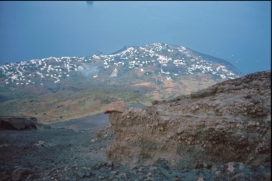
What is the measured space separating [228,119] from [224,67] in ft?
191

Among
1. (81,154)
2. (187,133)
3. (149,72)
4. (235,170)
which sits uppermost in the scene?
(149,72)

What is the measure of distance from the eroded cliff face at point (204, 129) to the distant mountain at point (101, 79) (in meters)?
25.8

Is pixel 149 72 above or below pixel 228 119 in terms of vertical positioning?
above

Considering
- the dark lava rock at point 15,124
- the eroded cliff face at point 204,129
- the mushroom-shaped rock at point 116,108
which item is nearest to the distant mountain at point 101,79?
the dark lava rock at point 15,124

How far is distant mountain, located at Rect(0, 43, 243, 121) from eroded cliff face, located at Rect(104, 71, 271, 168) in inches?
1016

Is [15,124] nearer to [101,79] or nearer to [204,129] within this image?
[204,129]

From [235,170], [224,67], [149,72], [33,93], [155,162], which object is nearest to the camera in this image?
[235,170]

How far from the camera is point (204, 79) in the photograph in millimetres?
54688

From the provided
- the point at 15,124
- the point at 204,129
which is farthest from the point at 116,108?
the point at 15,124

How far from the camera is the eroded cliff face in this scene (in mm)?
5625

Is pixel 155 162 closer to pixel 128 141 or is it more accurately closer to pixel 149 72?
pixel 128 141

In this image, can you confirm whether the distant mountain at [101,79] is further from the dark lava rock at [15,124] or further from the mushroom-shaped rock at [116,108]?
the mushroom-shaped rock at [116,108]

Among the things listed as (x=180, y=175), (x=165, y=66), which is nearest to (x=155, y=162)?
(x=180, y=175)

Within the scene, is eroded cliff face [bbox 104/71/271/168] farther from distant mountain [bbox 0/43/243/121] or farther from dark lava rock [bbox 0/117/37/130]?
distant mountain [bbox 0/43/243/121]
